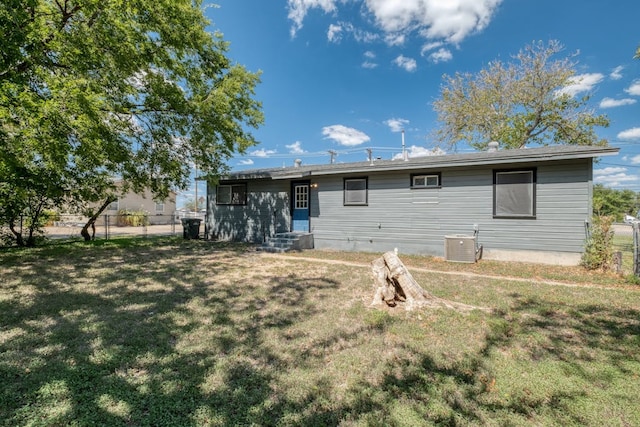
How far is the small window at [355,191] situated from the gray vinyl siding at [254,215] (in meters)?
2.72

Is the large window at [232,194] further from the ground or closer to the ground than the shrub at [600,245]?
further from the ground

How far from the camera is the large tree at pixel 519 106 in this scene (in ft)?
59.1

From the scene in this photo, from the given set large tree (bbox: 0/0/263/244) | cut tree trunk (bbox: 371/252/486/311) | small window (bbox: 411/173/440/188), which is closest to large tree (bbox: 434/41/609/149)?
small window (bbox: 411/173/440/188)

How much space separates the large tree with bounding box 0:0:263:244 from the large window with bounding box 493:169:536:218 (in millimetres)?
9176

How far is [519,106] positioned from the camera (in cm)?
1969

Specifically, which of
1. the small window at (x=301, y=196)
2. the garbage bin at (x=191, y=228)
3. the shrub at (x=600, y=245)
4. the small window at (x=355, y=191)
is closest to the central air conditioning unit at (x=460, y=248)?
the shrub at (x=600, y=245)

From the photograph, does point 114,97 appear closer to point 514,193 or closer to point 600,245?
point 514,193

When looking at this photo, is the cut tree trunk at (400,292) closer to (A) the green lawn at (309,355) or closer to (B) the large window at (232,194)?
(A) the green lawn at (309,355)

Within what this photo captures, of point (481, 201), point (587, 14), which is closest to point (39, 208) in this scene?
point (481, 201)

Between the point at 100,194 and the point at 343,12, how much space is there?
13.6 m

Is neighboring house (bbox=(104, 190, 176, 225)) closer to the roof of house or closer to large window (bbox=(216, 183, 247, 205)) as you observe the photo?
large window (bbox=(216, 183, 247, 205))

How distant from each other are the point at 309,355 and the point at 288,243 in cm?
765

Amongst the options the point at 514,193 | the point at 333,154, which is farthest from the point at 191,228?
the point at 514,193

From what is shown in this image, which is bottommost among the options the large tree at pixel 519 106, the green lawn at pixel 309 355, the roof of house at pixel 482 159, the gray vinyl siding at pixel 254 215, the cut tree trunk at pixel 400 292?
the green lawn at pixel 309 355
